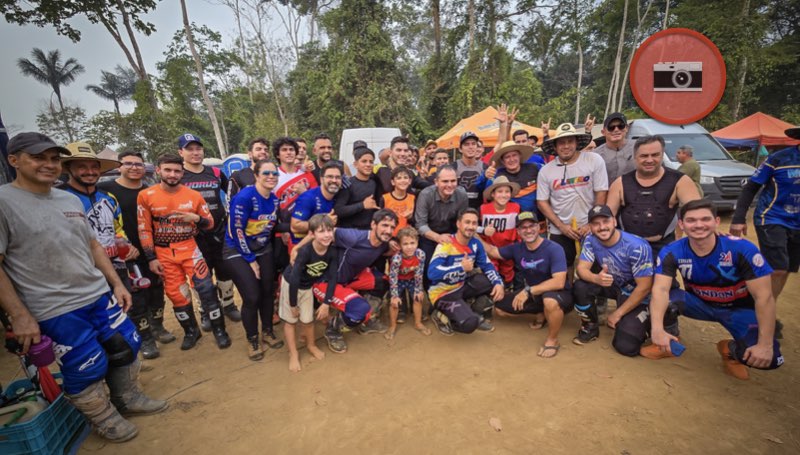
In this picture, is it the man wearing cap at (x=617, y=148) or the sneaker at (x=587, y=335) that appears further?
the man wearing cap at (x=617, y=148)

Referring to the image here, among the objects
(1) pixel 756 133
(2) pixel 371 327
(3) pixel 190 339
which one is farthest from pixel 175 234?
(1) pixel 756 133

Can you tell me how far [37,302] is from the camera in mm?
2248

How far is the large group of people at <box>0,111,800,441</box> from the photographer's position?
251 cm

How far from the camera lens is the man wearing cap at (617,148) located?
420 cm

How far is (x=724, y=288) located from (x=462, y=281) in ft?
7.63

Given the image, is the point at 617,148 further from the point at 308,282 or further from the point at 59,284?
the point at 59,284

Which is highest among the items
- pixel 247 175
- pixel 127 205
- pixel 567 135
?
pixel 567 135

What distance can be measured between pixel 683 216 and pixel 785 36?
25.6m

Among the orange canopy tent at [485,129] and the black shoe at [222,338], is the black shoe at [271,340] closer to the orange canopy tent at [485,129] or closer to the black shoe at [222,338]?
the black shoe at [222,338]

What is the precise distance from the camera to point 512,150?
4312mm

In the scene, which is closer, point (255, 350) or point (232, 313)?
point (255, 350)

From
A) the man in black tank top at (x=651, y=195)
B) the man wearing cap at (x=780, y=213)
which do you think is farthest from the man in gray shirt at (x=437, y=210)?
the man wearing cap at (x=780, y=213)

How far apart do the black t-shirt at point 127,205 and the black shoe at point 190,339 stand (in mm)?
1145

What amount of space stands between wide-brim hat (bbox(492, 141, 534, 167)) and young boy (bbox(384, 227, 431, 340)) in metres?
1.58
